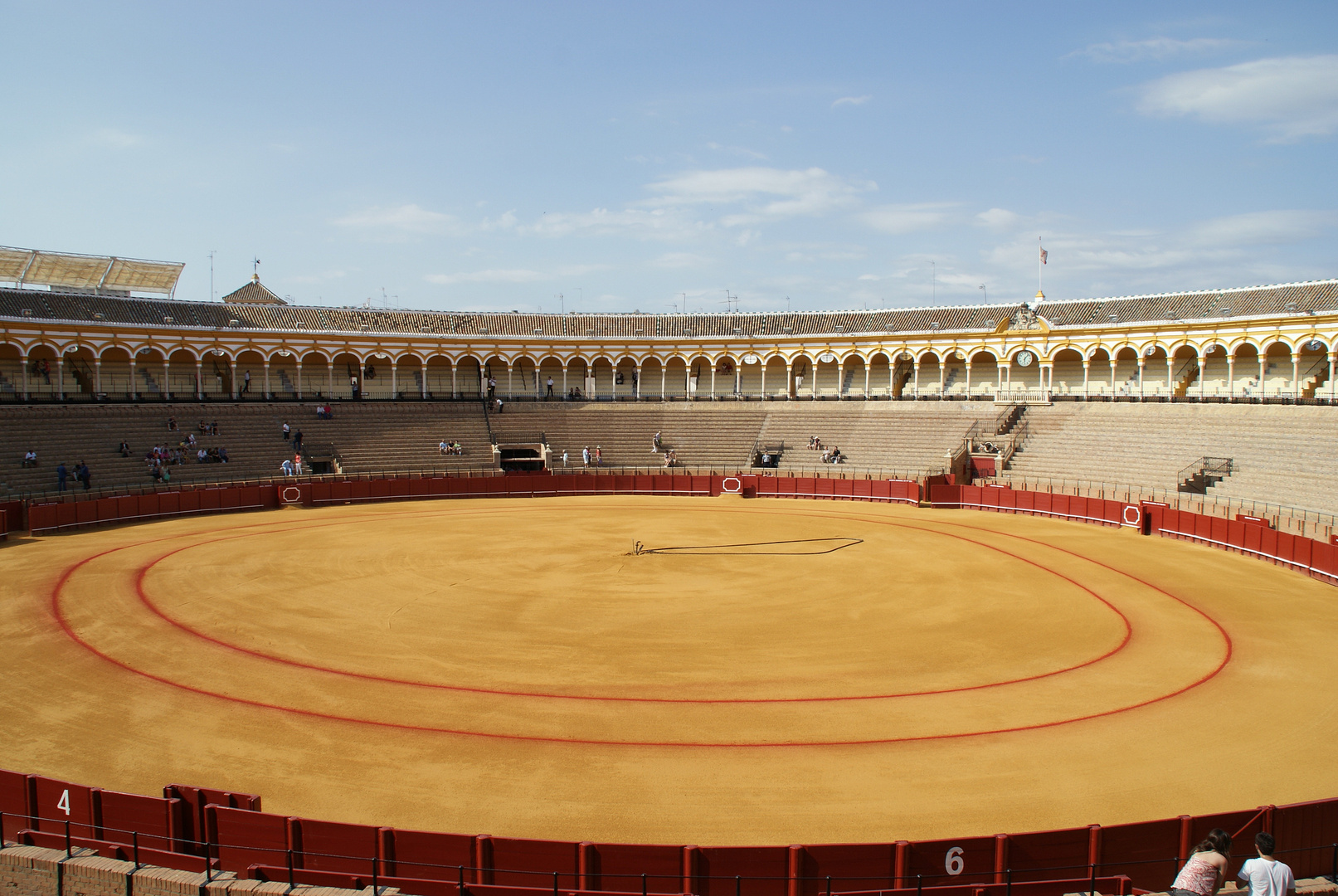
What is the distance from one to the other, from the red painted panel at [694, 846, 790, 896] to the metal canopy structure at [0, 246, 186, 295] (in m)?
54.1

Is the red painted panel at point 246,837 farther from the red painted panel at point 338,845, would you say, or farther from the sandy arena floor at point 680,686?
the sandy arena floor at point 680,686

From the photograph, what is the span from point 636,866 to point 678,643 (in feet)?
26.7

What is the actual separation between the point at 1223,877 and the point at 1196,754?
4975 millimetres

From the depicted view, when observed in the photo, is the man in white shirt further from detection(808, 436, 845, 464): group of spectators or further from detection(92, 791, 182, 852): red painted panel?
detection(808, 436, 845, 464): group of spectators

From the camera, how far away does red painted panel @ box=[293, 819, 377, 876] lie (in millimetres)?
8109

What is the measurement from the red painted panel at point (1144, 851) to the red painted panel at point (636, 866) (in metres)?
4.17

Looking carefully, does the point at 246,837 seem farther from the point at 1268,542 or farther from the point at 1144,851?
the point at 1268,542

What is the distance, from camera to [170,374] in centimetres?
4906

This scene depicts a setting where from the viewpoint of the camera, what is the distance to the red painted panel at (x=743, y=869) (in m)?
7.73

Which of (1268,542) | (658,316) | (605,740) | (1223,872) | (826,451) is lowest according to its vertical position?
(605,740)

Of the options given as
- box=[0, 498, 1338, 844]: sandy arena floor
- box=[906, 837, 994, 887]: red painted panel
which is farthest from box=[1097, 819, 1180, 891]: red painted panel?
box=[0, 498, 1338, 844]: sandy arena floor

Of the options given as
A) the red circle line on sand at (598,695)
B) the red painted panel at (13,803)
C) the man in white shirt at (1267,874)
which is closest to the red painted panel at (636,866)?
the man in white shirt at (1267,874)

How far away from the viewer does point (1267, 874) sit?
6457 millimetres

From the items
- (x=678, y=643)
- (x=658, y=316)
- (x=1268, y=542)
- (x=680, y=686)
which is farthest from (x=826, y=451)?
(x=680, y=686)
